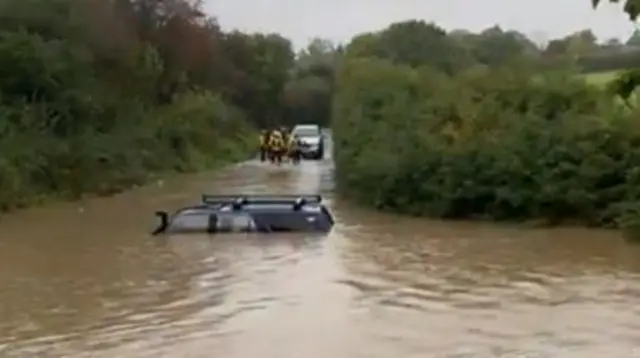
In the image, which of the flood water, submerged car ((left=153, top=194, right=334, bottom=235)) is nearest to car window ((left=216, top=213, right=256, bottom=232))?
submerged car ((left=153, top=194, right=334, bottom=235))

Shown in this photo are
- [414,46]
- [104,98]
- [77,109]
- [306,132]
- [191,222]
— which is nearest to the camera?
[191,222]

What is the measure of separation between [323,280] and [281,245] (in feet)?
12.6

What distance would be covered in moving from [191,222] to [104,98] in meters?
18.6

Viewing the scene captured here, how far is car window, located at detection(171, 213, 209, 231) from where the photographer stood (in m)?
24.9

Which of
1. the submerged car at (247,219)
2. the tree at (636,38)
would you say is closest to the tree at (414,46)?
the tree at (636,38)

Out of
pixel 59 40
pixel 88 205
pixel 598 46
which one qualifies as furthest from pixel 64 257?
pixel 598 46

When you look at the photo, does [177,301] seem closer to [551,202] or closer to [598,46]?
[551,202]

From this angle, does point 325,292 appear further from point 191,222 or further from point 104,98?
point 104,98

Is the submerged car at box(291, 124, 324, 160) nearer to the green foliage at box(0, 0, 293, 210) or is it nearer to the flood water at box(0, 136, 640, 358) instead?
Result: the green foliage at box(0, 0, 293, 210)

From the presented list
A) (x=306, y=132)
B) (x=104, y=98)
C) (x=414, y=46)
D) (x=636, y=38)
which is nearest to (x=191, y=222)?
(x=636, y=38)

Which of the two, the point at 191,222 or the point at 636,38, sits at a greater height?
the point at 636,38

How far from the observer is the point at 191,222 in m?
24.9

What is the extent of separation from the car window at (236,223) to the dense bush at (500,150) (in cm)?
493

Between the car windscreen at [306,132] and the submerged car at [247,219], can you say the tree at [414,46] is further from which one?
the submerged car at [247,219]
